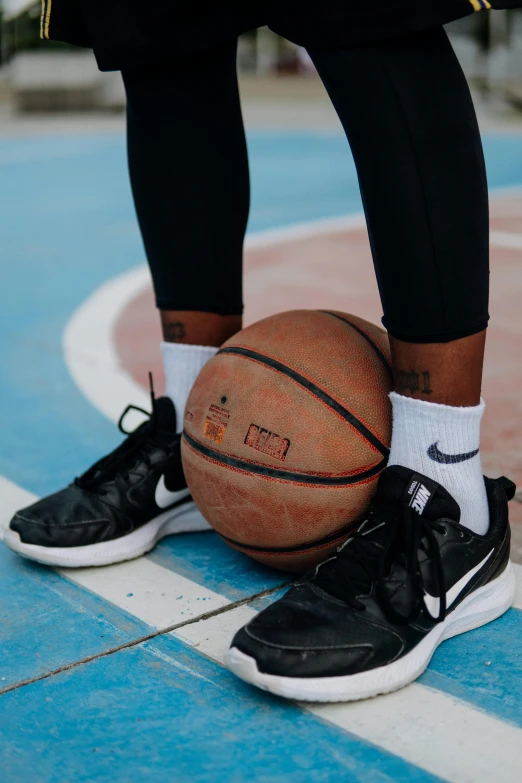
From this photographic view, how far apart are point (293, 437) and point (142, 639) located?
45 centimetres

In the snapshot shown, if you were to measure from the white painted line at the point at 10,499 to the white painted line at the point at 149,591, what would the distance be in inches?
13.2

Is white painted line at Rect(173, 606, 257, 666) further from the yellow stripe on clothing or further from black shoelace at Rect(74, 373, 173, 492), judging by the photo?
the yellow stripe on clothing

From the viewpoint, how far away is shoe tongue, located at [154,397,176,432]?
2051 millimetres

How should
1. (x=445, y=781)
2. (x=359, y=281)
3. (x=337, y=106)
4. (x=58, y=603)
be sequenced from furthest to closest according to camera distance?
1. (x=359, y=281)
2. (x=58, y=603)
3. (x=337, y=106)
4. (x=445, y=781)

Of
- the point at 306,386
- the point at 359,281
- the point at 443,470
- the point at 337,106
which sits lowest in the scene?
the point at 359,281

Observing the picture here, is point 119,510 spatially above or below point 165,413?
below

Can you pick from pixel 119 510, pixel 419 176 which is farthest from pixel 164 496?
pixel 419 176

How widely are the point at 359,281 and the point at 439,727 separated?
314 centimetres


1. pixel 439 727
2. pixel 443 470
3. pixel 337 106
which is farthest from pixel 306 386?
pixel 439 727

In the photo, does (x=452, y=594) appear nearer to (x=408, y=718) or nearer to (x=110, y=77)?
(x=408, y=718)

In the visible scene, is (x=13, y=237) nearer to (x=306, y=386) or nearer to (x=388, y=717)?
(x=306, y=386)

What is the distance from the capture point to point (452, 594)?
1614 millimetres

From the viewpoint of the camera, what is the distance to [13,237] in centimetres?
572

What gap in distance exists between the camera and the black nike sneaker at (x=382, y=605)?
1463 millimetres
